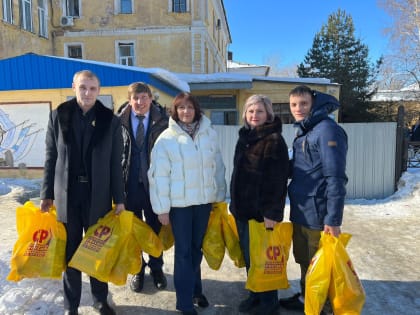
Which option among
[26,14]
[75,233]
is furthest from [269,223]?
[26,14]

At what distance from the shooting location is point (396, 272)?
12.4 feet

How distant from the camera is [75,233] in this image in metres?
2.69

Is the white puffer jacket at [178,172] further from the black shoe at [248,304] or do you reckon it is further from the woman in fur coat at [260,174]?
the black shoe at [248,304]

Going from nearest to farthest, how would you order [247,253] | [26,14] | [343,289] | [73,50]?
[343,289], [247,253], [26,14], [73,50]

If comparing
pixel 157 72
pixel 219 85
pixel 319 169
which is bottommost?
pixel 319 169

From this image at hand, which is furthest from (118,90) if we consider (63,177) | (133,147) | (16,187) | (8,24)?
(8,24)

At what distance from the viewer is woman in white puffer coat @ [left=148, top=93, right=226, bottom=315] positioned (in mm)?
2660

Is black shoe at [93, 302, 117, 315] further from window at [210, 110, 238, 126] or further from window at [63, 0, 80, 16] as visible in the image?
window at [63, 0, 80, 16]

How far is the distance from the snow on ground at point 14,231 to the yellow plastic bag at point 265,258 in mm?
919

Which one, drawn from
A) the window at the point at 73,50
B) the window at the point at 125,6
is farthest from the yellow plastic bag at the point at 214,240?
the window at the point at 73,50

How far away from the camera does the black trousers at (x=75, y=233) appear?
2.60m

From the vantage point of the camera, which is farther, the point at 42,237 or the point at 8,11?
the point at 8,11

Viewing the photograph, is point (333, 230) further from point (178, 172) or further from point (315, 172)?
point (178, 172)

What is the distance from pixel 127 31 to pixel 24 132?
12.1m
